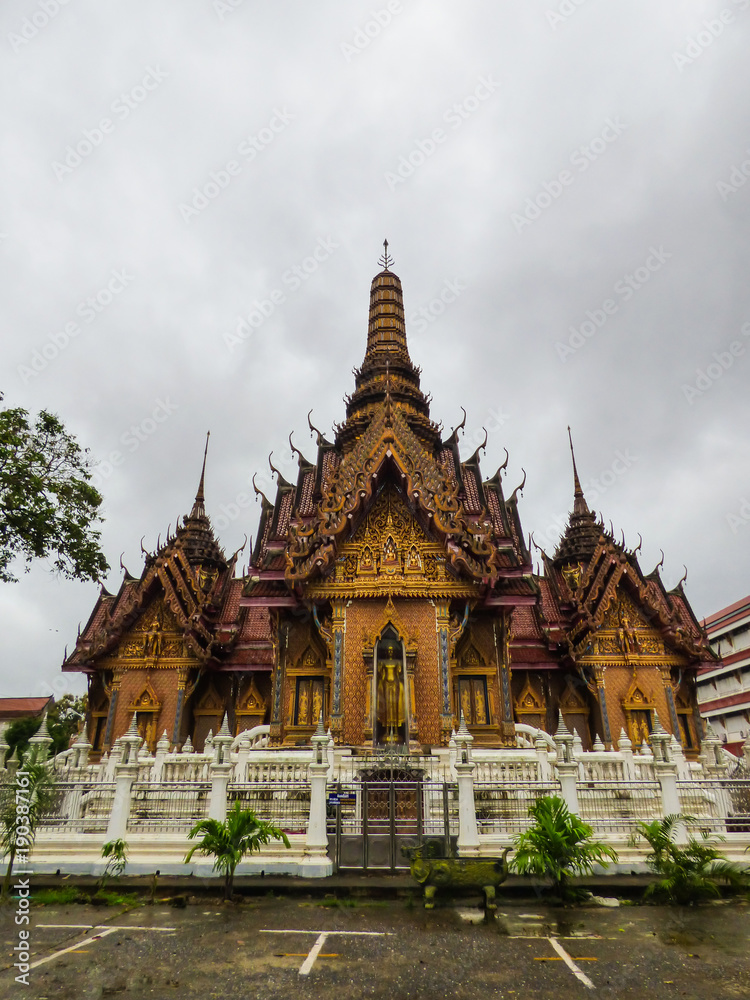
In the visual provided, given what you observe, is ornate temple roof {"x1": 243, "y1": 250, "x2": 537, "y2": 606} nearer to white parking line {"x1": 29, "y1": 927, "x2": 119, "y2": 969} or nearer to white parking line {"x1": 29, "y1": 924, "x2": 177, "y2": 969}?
white parking line {"x1": 29, "y1": 924, "x2": 177, "y2": 969}

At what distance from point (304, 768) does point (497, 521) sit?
430 inches

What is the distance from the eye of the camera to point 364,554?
15.4 metres

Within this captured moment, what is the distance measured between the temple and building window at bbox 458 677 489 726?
33 millimetres

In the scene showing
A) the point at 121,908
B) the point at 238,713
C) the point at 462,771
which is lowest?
the point at 121,908

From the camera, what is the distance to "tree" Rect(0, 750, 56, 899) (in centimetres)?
720

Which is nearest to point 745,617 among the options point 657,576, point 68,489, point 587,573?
point 657,576

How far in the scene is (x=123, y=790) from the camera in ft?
27.5

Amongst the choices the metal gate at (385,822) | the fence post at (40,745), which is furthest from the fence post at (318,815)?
the fence post at (40,745)

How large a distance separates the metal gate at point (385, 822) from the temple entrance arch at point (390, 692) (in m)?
4.17

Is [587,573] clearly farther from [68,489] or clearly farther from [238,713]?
[68,489]

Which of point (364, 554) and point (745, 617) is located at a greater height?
point (745, 617)

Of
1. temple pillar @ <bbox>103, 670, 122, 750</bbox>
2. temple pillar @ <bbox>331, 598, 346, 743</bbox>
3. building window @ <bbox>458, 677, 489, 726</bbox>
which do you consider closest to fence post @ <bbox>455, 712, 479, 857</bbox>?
temple pillar @ <bbox>331, 598, 346, 743</bbox>

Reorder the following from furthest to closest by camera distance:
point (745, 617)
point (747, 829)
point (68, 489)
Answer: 1. point (745, 617)
2. point (68, 489)
3. point (747, 829)

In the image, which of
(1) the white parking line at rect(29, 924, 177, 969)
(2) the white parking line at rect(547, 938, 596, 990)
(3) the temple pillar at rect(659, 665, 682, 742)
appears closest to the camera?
(2) the white parking line at rect(547, 938, 596, 990)
